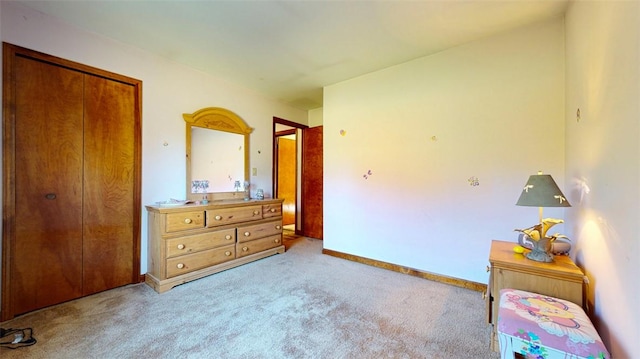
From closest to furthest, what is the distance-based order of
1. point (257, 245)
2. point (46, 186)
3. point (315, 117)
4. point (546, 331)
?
1. point (546, 331)
2. point (46, 186)
3. point (257, 245)
4. point (315, 117)

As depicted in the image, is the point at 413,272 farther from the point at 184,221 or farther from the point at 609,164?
the point at 184,221

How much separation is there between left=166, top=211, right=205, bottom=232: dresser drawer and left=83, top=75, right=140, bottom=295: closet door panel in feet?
1.50

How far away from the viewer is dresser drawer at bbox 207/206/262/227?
9.40 feet

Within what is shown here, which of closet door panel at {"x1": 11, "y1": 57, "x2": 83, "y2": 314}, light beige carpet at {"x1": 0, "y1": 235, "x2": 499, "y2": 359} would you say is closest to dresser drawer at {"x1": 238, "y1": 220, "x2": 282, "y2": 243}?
light beige carpet at {"x1": 0, "y1": 235, "x2": 499, "y2": 359}

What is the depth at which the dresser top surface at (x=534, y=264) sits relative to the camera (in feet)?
4.56

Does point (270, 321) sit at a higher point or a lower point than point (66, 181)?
lower

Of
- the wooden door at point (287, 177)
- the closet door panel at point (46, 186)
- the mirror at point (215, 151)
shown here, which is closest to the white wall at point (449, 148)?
the mirror at point (215, 151)

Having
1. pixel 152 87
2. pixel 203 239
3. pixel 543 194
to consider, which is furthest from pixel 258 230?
pixel 543 194

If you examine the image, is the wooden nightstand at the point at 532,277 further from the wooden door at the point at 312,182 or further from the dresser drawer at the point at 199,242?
the wooden door at the point at 312,182

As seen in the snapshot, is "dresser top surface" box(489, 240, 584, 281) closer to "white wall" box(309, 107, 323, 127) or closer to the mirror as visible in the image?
the mirror

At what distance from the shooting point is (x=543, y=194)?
1513 millimetres

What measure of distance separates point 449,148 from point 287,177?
3975 mm

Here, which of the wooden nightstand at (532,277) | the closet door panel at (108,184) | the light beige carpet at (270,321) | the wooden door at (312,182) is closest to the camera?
the wooden nightstand at (532,277)

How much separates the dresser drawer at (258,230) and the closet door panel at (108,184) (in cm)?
113
